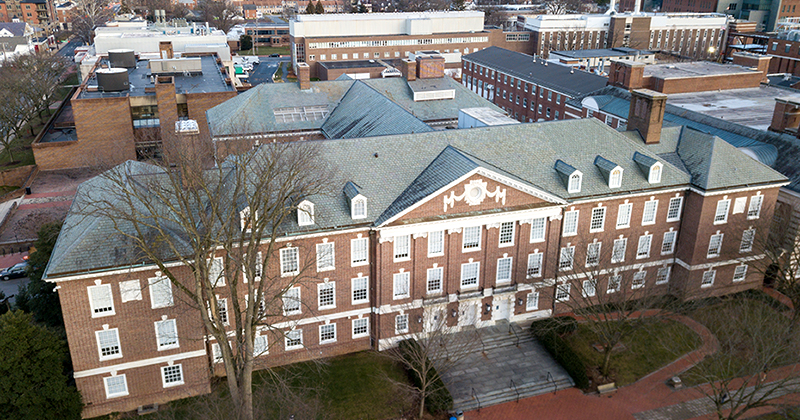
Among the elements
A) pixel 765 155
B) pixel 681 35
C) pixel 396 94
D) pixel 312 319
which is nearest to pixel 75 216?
pixel 312 319

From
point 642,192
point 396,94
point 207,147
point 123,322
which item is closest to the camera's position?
point 123,322

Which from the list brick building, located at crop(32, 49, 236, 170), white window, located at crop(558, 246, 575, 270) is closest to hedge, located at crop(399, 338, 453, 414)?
white window, located at crop(558, 246, 575, 270)

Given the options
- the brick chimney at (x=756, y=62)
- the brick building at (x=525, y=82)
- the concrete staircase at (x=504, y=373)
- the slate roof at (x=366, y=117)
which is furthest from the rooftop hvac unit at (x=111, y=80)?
the brick chimney at (x=756, y=62)

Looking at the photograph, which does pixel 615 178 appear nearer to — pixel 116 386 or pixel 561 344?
pixel 561 344

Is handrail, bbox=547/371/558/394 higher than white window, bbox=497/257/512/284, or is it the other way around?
white window, bbox=497/257/512/284

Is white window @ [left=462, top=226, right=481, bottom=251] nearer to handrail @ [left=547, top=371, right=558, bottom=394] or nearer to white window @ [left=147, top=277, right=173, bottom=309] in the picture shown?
handrail @ [left=547, top=371, right=558, bottom=394]

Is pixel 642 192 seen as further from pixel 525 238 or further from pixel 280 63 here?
pixel 280 63

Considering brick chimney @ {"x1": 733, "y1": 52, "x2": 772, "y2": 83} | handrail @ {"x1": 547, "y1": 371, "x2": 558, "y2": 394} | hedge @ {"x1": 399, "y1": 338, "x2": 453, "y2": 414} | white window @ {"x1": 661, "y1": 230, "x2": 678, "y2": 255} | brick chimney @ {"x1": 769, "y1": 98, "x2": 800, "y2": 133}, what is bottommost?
handrail @ {"x1": 547, "y1": 371, "x2": 558, "y2": 394}

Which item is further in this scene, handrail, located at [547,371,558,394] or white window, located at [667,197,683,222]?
white window, located at [667,197,683,222]
